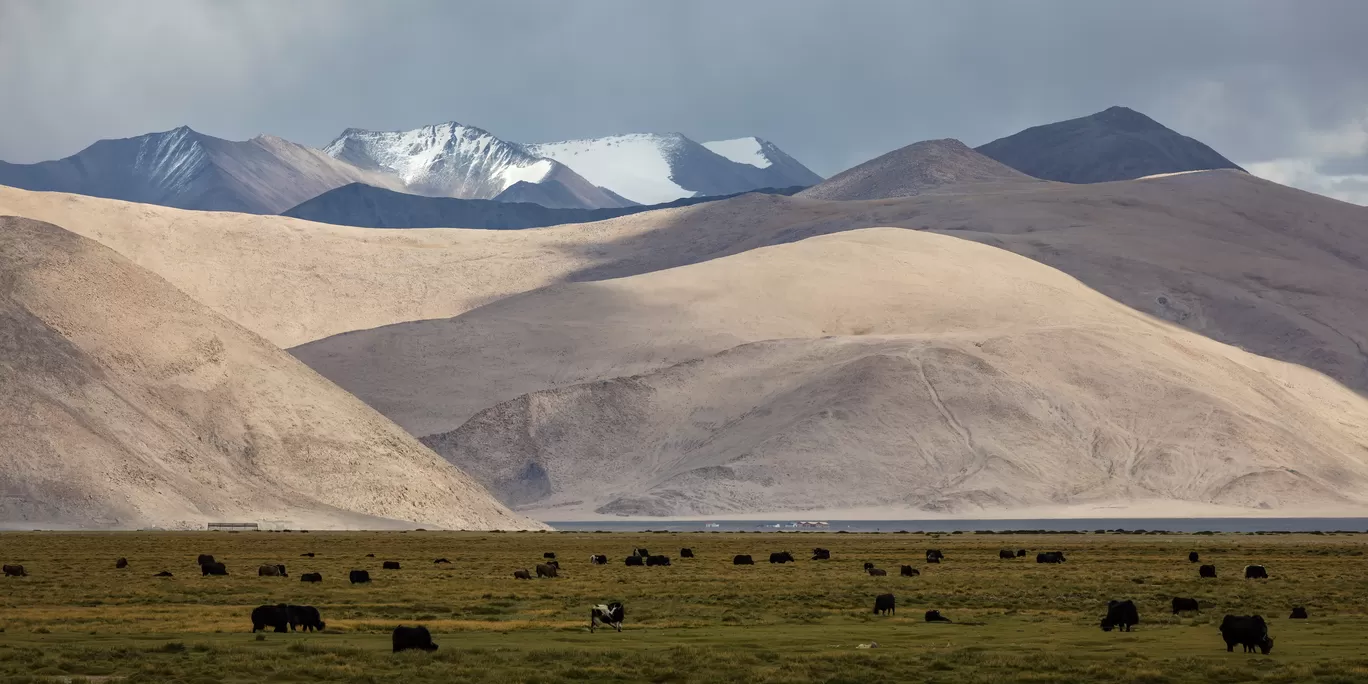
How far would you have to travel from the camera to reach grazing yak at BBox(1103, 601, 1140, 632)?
38.9m

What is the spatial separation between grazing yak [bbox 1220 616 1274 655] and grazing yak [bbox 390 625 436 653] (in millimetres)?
15595

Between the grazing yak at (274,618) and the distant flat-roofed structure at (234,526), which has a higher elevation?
the distant flat-roofed structure at (234,526)

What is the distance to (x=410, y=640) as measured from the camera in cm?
3359

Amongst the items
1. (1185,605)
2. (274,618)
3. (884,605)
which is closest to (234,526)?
(884,605)

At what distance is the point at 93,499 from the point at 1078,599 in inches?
3211

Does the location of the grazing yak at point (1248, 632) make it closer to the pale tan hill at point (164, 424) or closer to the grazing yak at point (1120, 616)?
the grazing yak at point (1120, 616)

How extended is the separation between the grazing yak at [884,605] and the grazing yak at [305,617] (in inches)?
557

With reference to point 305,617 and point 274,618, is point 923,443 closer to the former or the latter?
point 305,617

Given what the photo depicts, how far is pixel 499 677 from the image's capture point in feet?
97.8

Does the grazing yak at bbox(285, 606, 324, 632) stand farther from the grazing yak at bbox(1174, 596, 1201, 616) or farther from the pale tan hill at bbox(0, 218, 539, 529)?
the pale tan hill at bbox(0, 218, 539, 529)

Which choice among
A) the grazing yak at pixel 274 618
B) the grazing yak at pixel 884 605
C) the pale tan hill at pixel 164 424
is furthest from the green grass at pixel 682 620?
the pale tan hill at pixel 164 424

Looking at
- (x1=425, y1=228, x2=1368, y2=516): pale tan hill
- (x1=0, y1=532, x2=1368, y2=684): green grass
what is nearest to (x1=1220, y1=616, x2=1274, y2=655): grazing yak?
(x1=0, y1=532, x2=1368, y2=684): green grass

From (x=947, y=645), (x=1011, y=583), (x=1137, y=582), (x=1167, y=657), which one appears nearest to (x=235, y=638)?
(x=947, y=645)

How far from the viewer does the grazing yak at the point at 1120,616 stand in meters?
38.9
